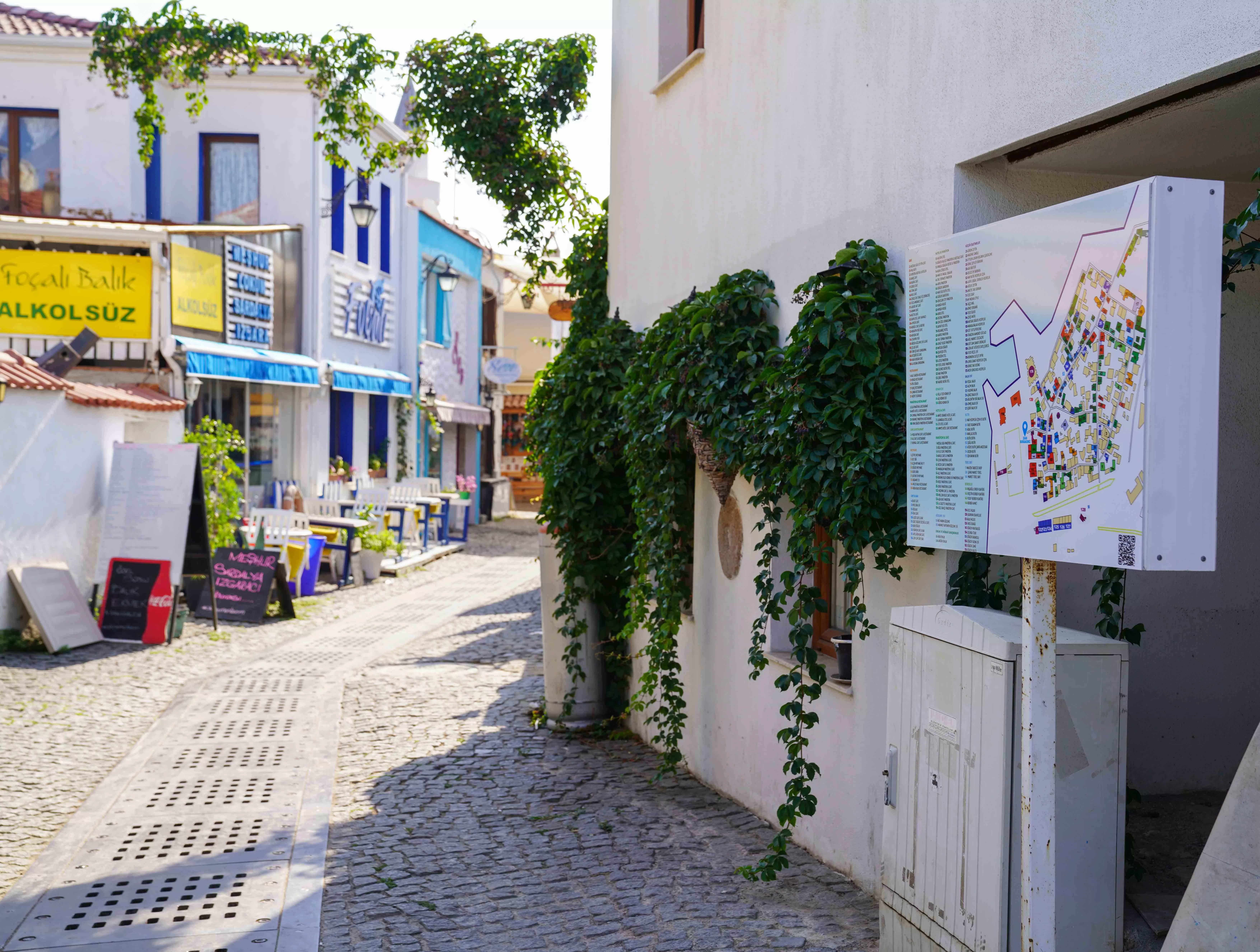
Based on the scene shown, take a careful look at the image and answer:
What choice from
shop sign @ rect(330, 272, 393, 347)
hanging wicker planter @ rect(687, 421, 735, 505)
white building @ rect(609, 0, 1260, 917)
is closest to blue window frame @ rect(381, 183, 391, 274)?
shop sign @ rect(330, 272, 393, 347)

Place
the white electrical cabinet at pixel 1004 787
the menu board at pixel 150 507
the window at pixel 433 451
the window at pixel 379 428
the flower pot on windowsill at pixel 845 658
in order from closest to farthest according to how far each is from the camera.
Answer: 1. the white electrical cabinet at pixel 1004 787
2. the flower pot on windowsill at pixel 845 658
3. the menu board at pixel 150 507
4. the window at pixel 379 428
5. the window at pixel 433 451

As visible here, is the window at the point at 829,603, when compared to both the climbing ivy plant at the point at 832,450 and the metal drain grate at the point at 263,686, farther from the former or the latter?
the metal drain grate at the point at 263,686

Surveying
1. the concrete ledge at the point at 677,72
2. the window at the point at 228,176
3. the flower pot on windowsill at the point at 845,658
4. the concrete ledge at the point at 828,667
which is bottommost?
the concrete ledge at the point at 828,667

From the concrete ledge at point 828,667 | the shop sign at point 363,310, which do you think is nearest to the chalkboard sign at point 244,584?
the shop sign at point 363,310

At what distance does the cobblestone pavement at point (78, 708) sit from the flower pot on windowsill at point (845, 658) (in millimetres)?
3800

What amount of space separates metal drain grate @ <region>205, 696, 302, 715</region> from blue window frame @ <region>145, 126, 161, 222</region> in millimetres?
11180

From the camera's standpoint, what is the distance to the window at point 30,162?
17.3 metres

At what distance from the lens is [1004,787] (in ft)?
11.4

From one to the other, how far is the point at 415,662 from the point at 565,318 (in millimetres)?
4310

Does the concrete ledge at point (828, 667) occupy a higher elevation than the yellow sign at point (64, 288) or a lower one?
lower

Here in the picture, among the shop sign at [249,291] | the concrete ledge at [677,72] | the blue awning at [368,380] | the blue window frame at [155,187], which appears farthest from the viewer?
the blue awning at [368,380]

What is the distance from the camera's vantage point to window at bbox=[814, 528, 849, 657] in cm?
586

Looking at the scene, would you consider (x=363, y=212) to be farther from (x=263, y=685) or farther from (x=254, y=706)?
(x=254, y=706)

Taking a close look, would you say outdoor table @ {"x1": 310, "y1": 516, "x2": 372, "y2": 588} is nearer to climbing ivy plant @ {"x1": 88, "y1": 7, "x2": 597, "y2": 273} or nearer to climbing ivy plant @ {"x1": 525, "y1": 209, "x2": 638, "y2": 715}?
climbing ivy plant @ {"x1": 88, "y1": 7, "x2": 597, "y2": 273}
